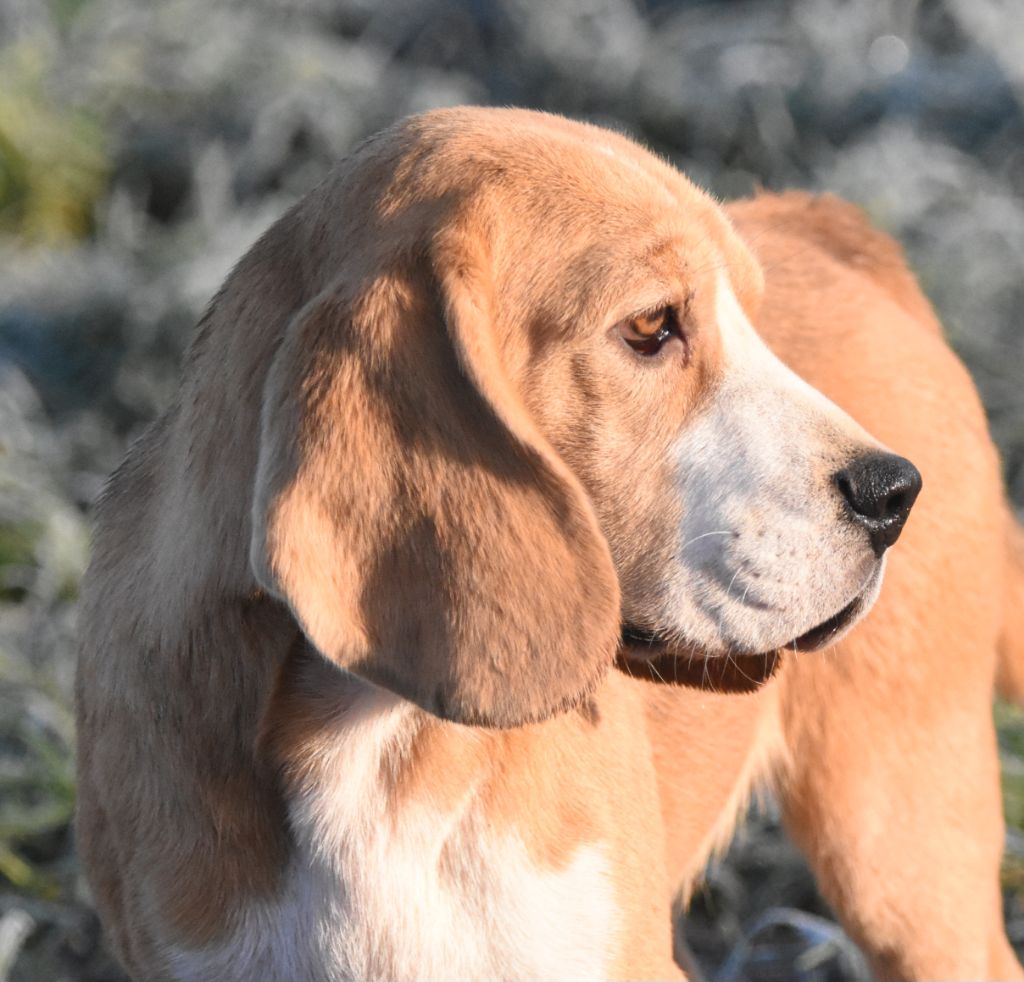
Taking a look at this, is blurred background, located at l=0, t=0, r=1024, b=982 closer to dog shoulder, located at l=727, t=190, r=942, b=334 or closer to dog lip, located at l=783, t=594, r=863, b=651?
dog shoulder, located at l=727, t=190, r=942, b=334

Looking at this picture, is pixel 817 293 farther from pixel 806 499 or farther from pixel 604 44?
pixel 604 44

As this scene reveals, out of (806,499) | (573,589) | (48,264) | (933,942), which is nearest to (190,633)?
(573,589)

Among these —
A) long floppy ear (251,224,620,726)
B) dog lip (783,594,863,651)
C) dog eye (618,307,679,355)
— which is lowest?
dog lip (783,594,863,651)

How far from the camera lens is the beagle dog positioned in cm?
230

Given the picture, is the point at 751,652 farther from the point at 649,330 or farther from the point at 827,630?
the point at 649,330

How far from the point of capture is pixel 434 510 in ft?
7.56

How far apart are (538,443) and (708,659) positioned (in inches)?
30.6

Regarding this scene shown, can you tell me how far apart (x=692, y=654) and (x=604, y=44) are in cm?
594

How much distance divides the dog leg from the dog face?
32.6 inches

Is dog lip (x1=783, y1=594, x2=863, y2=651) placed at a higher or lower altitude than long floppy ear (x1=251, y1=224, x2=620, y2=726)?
lower

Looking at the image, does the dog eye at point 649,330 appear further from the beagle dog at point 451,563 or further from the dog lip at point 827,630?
the dog lip at point 827,630

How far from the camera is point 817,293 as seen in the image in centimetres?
366

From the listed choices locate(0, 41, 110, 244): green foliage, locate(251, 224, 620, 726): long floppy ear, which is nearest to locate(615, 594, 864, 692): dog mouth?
locate(251, 224, 620, 726): long floppy ear

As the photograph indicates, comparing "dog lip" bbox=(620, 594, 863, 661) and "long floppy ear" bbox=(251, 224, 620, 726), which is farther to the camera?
"dog lip" bbox=(620, 594, 863, 661)
